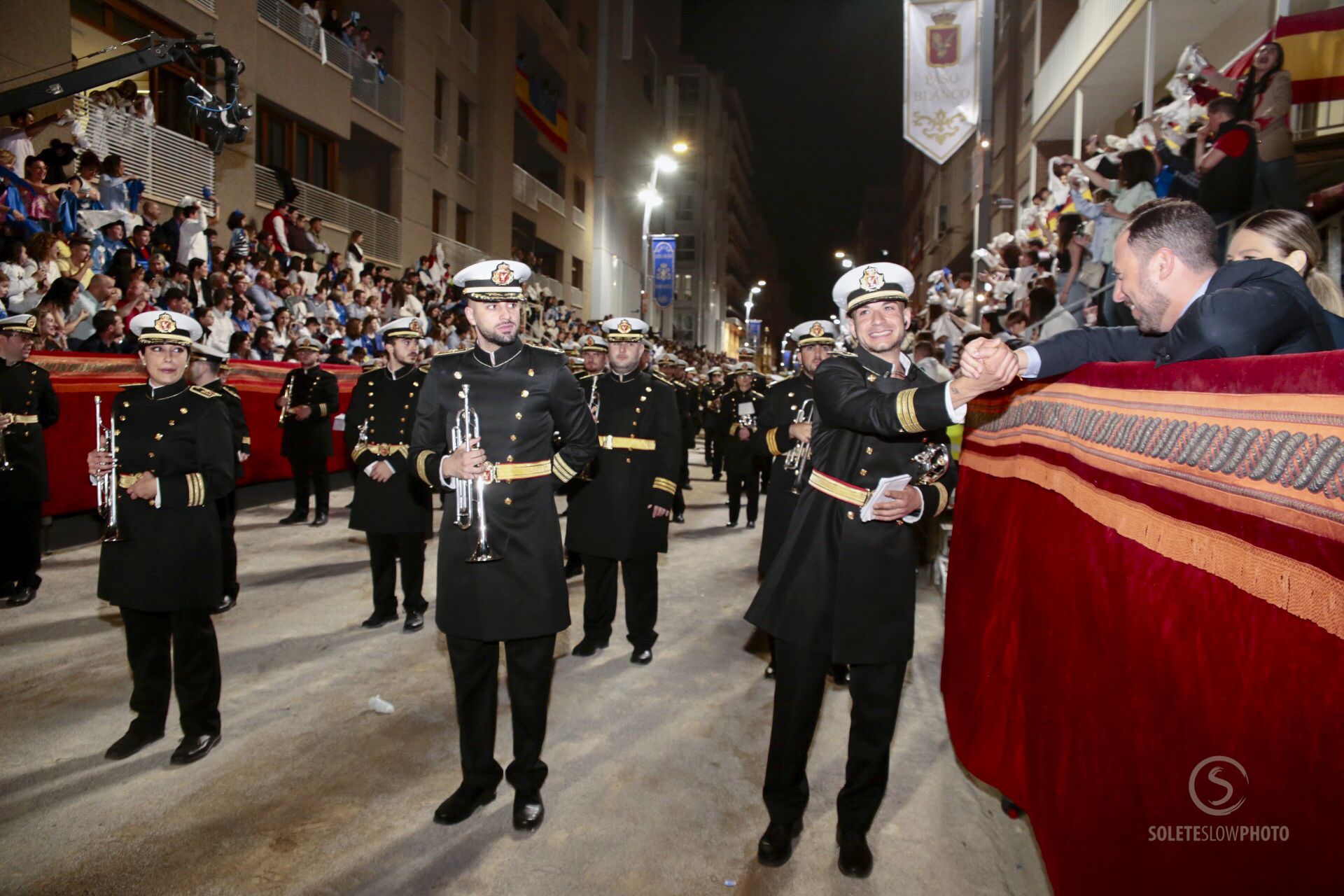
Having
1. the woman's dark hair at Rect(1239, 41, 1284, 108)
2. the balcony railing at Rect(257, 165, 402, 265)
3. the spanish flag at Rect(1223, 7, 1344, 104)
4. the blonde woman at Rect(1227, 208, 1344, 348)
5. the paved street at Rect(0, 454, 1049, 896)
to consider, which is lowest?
the paved street at Rect(0, 454, 1049, 896)

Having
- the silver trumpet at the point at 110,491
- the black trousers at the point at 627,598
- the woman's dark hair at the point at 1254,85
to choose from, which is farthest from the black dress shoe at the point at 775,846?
the woman's dark hair at the point at 1254,85

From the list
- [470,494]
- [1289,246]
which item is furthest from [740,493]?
[1289,246]

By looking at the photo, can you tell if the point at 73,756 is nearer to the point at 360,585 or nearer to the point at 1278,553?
the point at 360,585

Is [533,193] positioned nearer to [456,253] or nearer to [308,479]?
[456,253]

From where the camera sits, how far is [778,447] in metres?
6.04

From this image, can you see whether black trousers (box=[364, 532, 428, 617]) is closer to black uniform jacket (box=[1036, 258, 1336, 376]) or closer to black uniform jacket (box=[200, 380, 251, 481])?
black uniform jacket (box=[200, 380, 251, 481])

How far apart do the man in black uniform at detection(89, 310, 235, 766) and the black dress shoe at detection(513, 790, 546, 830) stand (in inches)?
71.2

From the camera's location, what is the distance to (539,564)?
375 centimetres

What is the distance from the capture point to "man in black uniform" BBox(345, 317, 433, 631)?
6527mm

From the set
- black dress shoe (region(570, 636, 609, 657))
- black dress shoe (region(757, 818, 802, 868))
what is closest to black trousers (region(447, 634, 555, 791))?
black dress shoe (region(757, 818, 802, 868))

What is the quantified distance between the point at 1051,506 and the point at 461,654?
2566 mm

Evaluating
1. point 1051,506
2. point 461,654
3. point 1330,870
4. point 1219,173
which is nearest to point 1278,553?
point 1330,870

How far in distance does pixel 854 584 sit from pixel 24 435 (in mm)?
7001

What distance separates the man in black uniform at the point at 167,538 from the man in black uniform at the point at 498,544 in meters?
1.32
